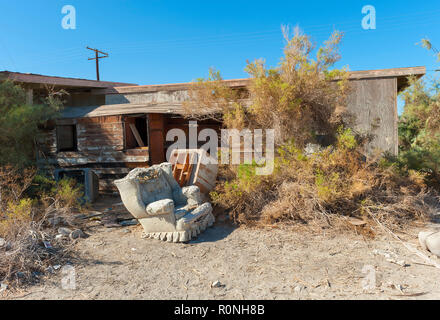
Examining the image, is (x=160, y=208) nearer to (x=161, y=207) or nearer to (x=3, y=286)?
(x=161, y=207)

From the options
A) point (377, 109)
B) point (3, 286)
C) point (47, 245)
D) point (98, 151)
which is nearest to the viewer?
point (3, 286)

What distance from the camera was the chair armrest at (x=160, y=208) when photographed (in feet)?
17.4

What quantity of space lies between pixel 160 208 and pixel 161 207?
0.09 feet

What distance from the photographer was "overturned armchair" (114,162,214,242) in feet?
17.9

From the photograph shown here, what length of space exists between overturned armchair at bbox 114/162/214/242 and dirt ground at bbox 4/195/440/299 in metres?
0.24

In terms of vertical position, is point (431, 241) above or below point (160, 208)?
below

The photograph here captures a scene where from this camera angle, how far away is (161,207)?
531 cm

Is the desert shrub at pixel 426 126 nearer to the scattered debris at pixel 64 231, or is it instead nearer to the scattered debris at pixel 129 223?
the scattered debris at pixel 129 223

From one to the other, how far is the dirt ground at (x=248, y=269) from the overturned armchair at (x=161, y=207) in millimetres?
238

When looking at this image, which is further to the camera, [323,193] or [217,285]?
[323,193]

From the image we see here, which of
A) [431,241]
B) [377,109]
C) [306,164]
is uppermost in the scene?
[377,109]

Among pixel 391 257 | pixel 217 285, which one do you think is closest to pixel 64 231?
pixel 217 285

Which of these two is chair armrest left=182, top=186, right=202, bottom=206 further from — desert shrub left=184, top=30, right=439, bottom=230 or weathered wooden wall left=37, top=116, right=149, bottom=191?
weathered wooden wall left=37, top=116, right=149, bottom=191
